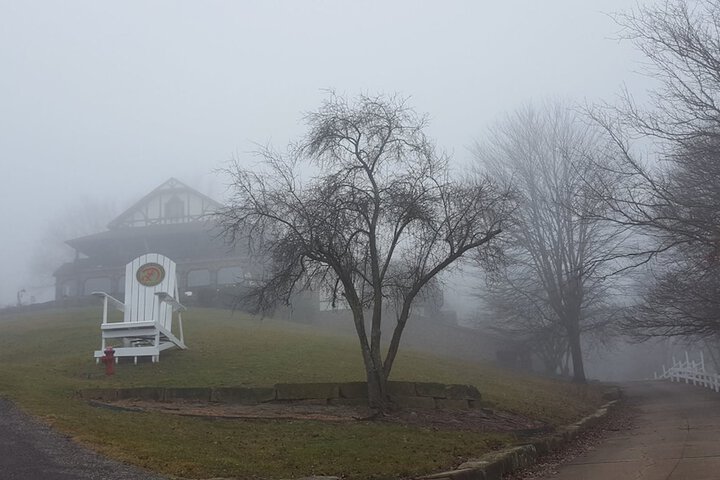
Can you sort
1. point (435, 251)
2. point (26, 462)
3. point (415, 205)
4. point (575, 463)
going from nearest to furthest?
point (26, 462)
point (575, 463)
point (415, 205)
point (435, 251)

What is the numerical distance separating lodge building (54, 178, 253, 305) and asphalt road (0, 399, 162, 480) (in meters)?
30.8

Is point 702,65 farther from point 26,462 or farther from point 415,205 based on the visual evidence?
point 26,462

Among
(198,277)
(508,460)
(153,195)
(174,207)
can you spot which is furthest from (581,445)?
(153,195)

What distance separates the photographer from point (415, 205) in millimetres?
11898

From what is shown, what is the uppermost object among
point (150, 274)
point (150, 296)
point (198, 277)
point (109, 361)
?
point (198, 277)

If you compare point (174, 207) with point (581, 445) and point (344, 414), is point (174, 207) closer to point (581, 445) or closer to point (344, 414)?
point (344, 414)

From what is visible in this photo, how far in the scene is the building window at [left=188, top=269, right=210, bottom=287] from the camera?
4016cm

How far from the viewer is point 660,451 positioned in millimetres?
10430

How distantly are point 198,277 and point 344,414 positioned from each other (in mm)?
31168

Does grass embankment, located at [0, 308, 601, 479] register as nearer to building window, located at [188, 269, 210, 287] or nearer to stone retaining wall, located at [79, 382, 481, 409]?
stone retaining wall, located at [79, 382, 481, 409]

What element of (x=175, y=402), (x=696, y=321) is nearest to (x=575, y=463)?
(x=175, y=402)

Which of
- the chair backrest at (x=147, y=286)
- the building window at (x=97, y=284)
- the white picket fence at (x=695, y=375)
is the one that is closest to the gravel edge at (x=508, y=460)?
the chair backrest at (x=147, y=286)

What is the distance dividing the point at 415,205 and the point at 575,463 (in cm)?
488

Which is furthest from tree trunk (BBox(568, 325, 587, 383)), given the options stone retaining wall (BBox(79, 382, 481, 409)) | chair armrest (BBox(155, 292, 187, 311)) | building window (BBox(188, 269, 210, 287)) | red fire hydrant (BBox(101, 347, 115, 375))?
building window (BBox(188, 269, 210, 287))
